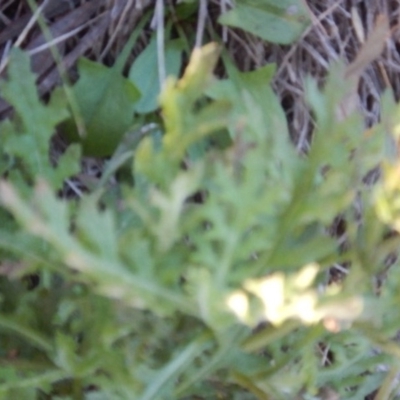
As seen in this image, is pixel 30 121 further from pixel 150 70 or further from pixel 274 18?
pixel 274 18

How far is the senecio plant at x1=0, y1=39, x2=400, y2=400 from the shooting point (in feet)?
1.79

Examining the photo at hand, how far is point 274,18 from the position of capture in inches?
34.6

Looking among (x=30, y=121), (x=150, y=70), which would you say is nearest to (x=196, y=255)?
(x=30, y=121)

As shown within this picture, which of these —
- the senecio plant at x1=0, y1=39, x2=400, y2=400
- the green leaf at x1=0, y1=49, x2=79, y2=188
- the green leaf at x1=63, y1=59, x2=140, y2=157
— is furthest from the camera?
the green leaf at x1=63, y1=59, x2=140, y2=157

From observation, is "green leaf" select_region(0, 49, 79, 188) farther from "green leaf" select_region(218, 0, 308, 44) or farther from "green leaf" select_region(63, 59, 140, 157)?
"green leaf" select_region(218, 0, 308, 44)

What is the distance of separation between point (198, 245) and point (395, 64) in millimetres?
527

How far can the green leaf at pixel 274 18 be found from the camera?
0.87 meters

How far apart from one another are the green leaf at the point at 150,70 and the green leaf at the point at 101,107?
1 cm

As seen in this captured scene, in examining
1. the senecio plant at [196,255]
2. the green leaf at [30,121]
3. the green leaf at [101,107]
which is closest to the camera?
the senecio plant at [196,255]

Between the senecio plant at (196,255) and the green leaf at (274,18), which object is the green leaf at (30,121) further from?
the green leaf at (274,18)

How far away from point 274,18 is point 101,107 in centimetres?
23

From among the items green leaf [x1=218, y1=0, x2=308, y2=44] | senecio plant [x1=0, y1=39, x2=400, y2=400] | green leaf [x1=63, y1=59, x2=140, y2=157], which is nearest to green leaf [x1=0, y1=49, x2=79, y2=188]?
senecio plant [x1=0, y1=39, x2=400, y2=400]

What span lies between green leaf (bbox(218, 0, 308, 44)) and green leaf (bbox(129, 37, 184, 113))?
84mm

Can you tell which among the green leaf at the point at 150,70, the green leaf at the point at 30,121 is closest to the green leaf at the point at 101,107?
the green leaf at the point at 150,70
